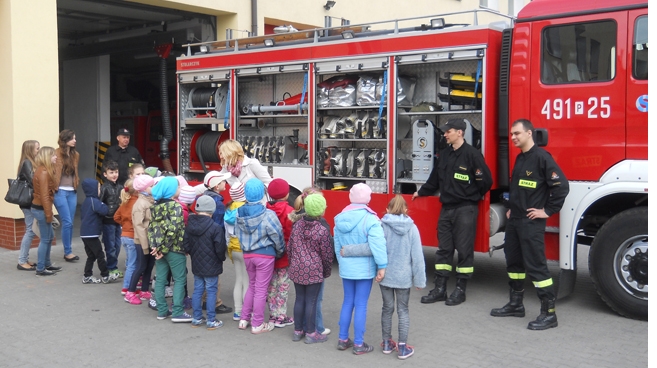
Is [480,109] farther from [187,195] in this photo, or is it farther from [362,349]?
[187,195]

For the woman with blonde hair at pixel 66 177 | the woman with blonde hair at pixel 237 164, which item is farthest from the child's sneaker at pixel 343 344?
the woman with blonde hair at pixel 66 177

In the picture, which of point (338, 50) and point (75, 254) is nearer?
point (338, 50)

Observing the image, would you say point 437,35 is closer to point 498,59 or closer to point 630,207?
point 498,59

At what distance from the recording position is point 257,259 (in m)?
6.04

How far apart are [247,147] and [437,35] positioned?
3.40 metres

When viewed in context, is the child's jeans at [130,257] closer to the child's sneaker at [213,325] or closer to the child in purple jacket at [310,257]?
the child's sneaker at [213,325]

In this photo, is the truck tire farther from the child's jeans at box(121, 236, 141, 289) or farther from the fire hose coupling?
the child's jeans at box(121, 236, 141, 289)

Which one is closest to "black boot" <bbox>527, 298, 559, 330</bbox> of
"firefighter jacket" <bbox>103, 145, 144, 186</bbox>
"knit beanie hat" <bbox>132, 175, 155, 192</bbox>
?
"knit beanie hat" <bbox>132, 175, 155, 192</bbox>

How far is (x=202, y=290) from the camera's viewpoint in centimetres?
644

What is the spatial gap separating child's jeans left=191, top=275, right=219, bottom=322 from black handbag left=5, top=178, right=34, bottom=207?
3.25 m

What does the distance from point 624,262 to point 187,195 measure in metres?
4.13

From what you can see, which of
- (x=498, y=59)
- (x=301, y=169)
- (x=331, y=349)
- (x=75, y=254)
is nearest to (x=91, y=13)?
(x=75, y=254)

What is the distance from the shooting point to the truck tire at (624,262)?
639 cm

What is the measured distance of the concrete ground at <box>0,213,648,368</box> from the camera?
5465 mm
